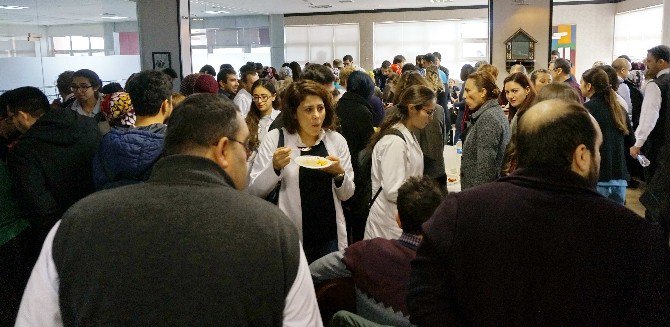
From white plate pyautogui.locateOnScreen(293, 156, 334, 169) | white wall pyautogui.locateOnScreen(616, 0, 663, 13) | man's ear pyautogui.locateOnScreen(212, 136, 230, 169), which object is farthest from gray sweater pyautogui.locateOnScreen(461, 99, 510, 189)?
white wall pyautogui.locateOnScreen(616, 0, 663, 13)

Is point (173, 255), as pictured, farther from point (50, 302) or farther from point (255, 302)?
point (50, 302)

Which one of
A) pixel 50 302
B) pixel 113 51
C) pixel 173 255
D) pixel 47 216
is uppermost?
pixel 113 51

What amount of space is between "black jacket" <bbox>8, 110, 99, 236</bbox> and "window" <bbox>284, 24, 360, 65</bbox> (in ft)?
55.4

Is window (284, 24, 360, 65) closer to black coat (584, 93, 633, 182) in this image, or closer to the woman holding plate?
black coat (584, 93, 633, 182)

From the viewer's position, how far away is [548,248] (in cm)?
139

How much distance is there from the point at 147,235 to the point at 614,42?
1901 centimetres

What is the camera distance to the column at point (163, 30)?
30.5 feet

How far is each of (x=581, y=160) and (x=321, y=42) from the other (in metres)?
18.9

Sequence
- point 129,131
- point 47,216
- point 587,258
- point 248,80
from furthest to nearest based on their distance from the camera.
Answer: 1. point 248,80
2. point 47,216
3. point 129,131
4. point 587,258

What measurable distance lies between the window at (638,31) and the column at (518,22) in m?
4.72

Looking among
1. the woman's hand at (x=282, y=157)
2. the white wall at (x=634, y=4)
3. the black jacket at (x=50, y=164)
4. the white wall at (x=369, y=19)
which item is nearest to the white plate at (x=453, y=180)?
the woman's hand at (x=282, y=157)

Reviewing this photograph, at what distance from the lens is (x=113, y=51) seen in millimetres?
9242

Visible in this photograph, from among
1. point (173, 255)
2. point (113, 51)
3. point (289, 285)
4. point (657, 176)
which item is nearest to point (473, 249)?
point (289, 285)

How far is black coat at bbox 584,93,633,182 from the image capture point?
13.3ft
